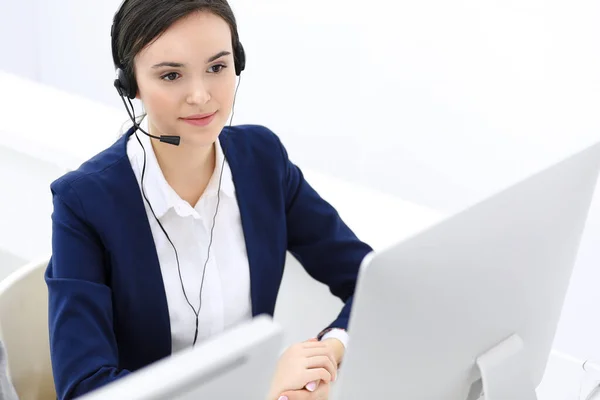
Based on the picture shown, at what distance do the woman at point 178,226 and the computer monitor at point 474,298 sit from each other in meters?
0.32

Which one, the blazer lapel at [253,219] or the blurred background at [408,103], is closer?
the blazer lapel at [253,219]

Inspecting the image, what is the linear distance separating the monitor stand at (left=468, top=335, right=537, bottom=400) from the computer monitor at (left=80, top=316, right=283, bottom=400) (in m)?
0.47

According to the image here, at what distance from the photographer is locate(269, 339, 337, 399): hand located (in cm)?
146

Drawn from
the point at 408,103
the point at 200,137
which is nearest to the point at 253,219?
the point at 200,137

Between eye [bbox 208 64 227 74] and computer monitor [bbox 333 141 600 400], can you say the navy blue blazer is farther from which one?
computer monitor [bbox 333 141 600 400]

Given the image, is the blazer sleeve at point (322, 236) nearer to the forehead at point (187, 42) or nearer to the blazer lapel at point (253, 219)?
the blazer lapel at point (253, 219)

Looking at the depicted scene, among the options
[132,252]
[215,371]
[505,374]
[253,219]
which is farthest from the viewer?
[253,219]

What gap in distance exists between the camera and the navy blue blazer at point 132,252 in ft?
4.76

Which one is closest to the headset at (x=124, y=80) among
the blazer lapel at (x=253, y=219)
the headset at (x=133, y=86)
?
the headset at (x=133, y=86)

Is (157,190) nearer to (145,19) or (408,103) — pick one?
(145,19)

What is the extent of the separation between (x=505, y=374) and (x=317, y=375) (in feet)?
1.02

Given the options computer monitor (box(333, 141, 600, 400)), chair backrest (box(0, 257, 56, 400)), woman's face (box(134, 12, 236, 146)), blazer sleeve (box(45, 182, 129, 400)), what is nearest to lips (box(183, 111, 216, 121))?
woman's face (box(134, 12, 236, 146))

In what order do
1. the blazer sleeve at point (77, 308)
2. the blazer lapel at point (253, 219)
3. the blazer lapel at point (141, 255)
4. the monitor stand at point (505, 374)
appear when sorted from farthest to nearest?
the blazer lapel at point (253, 219) → the blazer lapel at point (141, 255) → the blazer sleeve at point (77, 308) → the monitor stand at point (505, 374)

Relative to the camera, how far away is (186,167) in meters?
1.61
